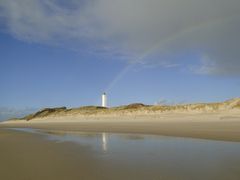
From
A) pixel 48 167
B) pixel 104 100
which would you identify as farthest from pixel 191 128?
pixel 104 100

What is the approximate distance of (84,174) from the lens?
6910 mm

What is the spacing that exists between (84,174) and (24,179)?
137cm

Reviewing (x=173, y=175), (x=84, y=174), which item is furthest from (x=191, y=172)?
(x=84, y=174)

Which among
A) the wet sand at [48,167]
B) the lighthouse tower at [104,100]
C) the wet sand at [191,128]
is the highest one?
the lighthouse tower at [104,100]

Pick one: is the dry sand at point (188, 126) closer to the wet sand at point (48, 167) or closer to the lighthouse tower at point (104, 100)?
the wet sand at point (48, 167)

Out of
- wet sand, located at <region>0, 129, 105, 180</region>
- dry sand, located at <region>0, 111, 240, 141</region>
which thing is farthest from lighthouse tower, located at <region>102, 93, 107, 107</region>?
wet sand, located at <region>0, 129, 105, 180</region>

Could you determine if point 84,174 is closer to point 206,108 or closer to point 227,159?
point 227,159

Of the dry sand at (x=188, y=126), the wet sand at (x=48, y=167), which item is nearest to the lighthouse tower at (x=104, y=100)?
the dry sand at (x=188, y=126)

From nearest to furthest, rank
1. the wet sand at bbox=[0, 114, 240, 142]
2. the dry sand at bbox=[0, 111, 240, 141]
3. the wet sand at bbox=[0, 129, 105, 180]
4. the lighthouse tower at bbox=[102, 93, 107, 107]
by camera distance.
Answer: the wet sand at bbox=[0, 129, 105, 180]
the wet sand at bbox=[0, 114, 240, 142]
the dry sand at bbox=[0, 111, 240, 141]
the lighthouse tower at bbox=[102, 93, 107, 107]

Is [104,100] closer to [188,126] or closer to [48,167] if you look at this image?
[188,126]

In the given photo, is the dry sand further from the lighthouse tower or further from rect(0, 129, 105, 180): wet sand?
the lighthouse tower

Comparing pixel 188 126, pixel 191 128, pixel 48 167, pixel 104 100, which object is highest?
pixel 104 100

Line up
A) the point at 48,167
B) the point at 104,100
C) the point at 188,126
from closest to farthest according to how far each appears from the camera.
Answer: the point at 48,167, the point at 188,126, the point at 104,100

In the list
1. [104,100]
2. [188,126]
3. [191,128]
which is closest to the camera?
[191,128]
